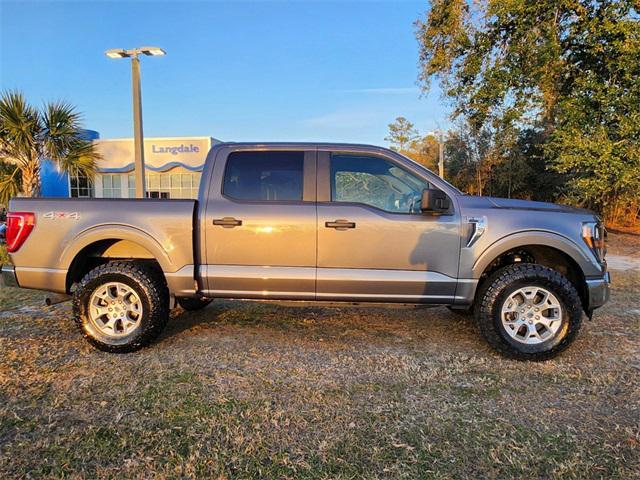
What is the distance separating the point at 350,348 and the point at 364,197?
4.87 feet

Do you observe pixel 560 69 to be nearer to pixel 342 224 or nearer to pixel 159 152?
pixel 342 224

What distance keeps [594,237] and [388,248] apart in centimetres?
188

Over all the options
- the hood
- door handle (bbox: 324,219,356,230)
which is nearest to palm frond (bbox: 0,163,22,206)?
door handle (bbox: 324,219,356,230)

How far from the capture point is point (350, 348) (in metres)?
4.07

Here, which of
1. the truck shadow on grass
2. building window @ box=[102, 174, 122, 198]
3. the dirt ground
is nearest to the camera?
the dirt ground

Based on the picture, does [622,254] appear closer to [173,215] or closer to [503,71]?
[503,71]

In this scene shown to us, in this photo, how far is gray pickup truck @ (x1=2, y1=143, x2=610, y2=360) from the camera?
3754 mm

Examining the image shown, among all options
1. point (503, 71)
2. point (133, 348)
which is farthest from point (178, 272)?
point (503, 71)

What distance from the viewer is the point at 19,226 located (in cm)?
392

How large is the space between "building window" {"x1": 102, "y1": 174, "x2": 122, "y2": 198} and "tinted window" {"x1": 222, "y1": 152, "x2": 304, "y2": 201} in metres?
20.9

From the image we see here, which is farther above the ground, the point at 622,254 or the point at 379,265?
the point at 379,265

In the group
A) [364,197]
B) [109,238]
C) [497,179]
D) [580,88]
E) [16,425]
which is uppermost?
[580,88]

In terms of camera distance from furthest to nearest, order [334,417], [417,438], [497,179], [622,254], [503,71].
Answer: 1. [497,179]
2. [503,71]
3. [622,254]
4. [334,417]
5. [417,438]

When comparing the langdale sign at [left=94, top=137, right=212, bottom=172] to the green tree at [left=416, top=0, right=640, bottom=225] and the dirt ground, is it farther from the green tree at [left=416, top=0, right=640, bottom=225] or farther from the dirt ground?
the dirt ground
